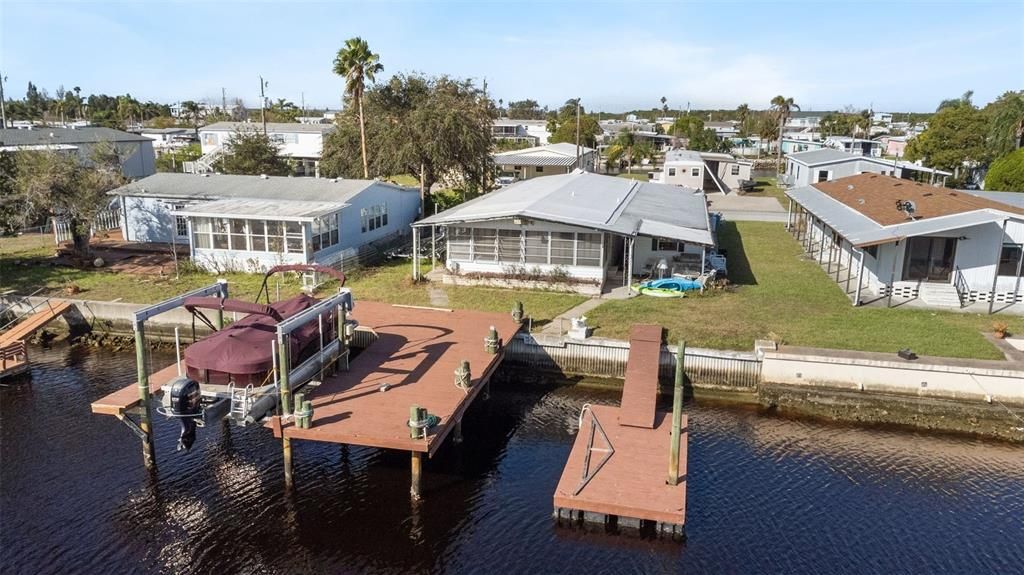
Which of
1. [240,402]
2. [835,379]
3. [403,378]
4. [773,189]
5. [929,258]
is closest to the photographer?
[240,402]

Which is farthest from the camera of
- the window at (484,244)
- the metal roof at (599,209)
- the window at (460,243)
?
the window at (460,243)

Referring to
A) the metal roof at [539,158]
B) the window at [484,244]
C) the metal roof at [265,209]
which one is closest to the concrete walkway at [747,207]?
the metal roof at [539,158]

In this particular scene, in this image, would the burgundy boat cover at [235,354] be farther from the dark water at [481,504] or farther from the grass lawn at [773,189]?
the grass lawn at [773,189]

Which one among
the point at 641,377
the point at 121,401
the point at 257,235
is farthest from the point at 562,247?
the point at 121,401

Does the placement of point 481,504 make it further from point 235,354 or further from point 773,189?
point 773,189

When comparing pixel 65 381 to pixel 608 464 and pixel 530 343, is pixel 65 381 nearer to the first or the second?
pixel 530 343

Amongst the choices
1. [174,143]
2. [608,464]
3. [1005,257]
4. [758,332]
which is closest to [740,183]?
[1005,257]
